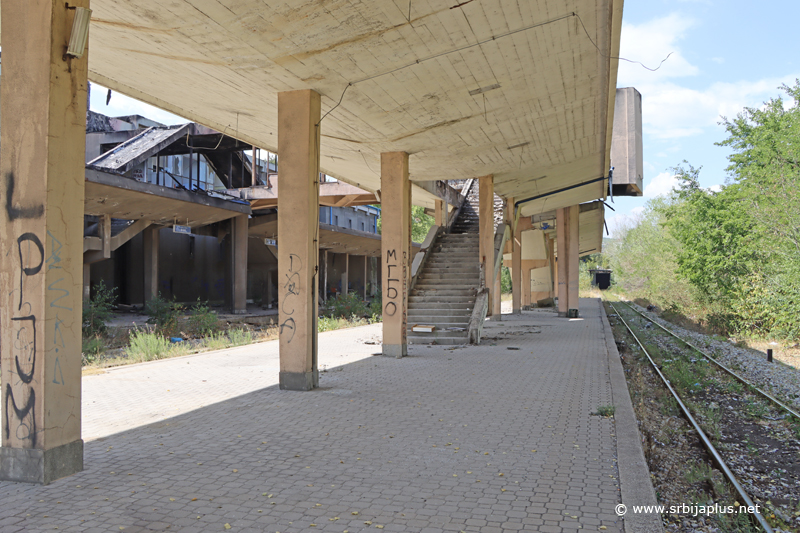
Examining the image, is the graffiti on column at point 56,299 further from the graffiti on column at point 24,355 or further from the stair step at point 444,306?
the stair step at point 444,306

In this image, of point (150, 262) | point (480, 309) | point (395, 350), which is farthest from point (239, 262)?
point (395, 350)

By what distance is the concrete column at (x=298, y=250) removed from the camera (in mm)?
8766

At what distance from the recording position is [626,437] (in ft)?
20.0

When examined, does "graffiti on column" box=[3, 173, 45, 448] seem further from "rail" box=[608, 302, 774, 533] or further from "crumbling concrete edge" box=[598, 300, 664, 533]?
"rail" box=[608, 302, 774, 533]

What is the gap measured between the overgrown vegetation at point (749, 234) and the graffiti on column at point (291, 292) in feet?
47.8

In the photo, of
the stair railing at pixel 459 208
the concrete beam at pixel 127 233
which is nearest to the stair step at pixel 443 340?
the stair railing at pixel 459 208

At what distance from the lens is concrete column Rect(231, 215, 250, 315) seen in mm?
26984

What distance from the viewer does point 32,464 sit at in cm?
465

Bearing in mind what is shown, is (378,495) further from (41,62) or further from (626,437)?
(41,62)

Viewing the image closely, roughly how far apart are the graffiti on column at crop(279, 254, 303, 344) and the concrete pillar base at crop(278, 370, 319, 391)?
0.54m

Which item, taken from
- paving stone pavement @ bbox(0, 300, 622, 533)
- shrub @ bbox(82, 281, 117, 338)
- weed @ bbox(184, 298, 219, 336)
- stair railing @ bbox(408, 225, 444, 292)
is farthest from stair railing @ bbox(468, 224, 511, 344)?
shrub @ bbox(82, 281, 117, 338)

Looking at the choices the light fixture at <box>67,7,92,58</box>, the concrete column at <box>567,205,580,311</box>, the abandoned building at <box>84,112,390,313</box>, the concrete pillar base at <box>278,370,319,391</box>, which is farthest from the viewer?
the concrete column at <box>567,205,580,311</box>

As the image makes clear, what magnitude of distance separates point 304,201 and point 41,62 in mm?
4333

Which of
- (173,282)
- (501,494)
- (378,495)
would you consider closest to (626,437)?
(501,494)
